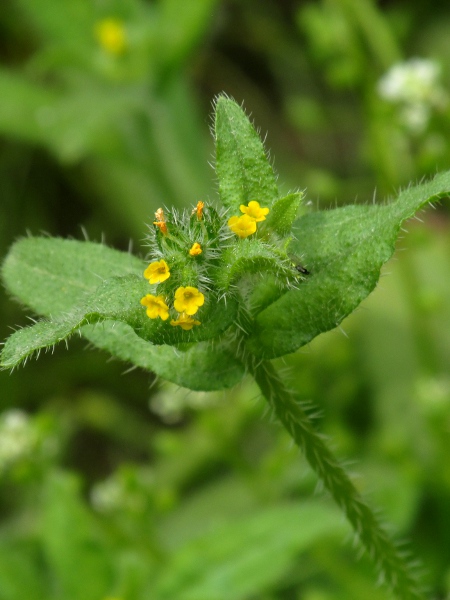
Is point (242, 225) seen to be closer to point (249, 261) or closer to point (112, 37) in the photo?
point (249, 261)

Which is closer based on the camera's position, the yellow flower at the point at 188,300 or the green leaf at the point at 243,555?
the yellow flower at the point at 188,300

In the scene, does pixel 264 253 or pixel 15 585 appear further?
pixel 15 585

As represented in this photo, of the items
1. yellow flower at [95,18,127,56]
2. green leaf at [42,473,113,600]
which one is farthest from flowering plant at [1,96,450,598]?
yellow flower at [95,18,127,56]

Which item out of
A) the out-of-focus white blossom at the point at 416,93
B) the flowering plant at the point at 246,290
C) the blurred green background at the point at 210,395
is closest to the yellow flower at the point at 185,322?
the flowering plant at the point at 246,290

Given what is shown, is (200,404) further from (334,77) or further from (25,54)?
(25,54)

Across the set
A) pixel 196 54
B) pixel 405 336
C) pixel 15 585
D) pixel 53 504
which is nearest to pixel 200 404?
pixel 53 504

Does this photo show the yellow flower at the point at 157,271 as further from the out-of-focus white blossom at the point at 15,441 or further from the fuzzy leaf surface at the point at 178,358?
the out-of-focus white blossom at the point at 15,441

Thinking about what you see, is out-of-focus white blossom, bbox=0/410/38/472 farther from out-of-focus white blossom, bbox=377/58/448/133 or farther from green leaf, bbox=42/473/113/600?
out-of-focus white blossom, bbox=377/58/448/133
